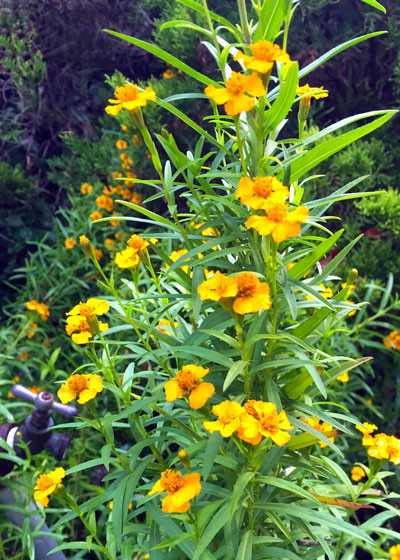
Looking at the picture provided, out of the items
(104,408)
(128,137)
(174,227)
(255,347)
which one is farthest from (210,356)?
(128,137)

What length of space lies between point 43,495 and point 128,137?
5.99 ft

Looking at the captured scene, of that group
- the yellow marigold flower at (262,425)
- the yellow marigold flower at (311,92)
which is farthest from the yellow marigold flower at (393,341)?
the yellow marigold flower at (262,425)

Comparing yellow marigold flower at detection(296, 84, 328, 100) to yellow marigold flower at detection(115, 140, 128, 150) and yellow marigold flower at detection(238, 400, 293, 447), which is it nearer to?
yellow marigold flower at detection(238, 400, 293, 447)

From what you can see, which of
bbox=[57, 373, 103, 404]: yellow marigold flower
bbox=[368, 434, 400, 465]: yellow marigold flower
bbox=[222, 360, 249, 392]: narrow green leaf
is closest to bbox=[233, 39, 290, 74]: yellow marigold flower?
bbox=[222, 360, 249, 392]: narrow green leaf

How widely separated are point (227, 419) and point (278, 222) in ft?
0.75

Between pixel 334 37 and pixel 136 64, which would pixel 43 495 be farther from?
pixel 136 64

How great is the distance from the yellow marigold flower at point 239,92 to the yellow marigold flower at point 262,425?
34 cm

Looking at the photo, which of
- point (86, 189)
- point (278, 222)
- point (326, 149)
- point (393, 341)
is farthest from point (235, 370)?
point (86, 189)

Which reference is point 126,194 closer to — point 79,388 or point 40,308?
point 40,308

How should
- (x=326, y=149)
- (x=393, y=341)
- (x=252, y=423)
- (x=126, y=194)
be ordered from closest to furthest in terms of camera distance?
(x=252, y=423)
(x=326, y=149)
(x=393, y=341)
(x=126, y=194)

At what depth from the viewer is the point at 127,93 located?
72 cm

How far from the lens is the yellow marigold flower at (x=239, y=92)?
0.59m

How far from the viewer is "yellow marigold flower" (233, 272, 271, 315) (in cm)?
59

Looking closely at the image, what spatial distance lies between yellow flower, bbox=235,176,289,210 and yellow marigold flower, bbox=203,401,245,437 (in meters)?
0.23
